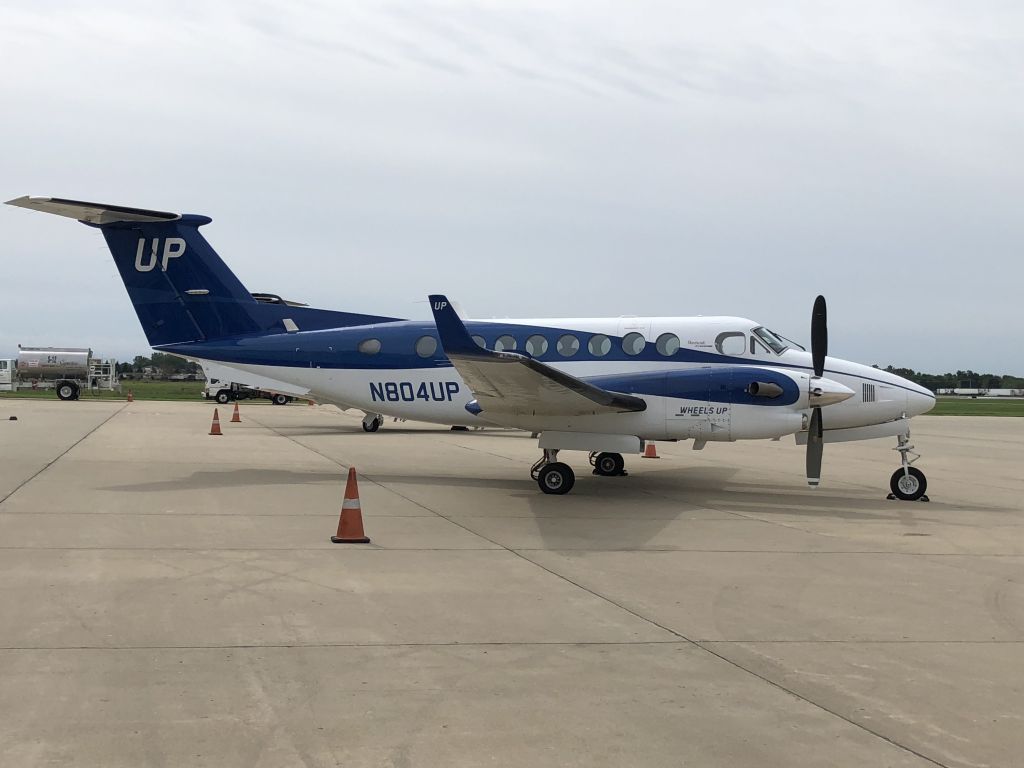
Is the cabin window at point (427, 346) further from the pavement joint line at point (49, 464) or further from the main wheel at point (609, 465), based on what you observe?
the pavement joint line at point (49, 464)

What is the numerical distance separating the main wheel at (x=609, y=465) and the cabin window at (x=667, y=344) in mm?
2748

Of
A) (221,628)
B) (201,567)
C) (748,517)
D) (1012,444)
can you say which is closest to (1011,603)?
(748,517)

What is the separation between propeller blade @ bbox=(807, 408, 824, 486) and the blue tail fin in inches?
303

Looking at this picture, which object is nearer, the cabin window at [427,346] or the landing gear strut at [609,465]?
the cabin window at [427,346]

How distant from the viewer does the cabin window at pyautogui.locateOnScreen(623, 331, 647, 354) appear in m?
15.1

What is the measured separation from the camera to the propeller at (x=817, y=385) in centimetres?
1313

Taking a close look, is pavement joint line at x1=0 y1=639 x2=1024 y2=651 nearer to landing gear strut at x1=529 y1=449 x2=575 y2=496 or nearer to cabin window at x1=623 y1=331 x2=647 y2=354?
landing gear strut at x1=529 y1=449 x2=575 y2=496

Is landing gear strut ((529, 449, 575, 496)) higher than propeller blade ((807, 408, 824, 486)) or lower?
lower

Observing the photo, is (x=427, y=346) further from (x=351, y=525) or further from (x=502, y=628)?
(x=502, y=628)

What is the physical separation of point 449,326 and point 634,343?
434 centimetres

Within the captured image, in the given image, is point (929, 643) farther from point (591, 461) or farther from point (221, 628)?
point (591, 461)

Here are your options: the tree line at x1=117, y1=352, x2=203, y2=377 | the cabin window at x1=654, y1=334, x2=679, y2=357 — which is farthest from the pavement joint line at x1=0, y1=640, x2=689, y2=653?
the tree line at x1=117, y1=352, x2=203, y2=377

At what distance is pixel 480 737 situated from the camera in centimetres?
457

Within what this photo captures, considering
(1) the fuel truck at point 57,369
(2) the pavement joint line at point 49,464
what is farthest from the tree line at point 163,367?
(2) the pavement joint line at point 49,464
